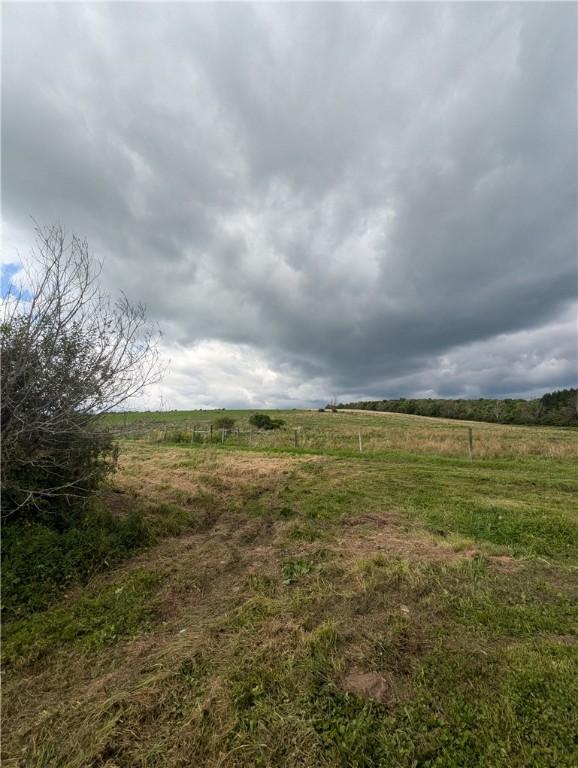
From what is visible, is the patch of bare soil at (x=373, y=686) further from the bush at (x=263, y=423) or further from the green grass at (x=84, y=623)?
the bush at (x=263, y=423)

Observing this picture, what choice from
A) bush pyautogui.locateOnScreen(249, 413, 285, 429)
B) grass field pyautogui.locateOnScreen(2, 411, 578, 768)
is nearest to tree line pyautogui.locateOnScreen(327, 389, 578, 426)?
bush pyautogui.locateOnScreen(249, 413, 285, 429)

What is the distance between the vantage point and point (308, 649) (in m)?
3.30

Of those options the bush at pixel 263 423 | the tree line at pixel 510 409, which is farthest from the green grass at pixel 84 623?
the tree line at pixel 510 409

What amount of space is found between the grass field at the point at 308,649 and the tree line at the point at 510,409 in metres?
75.7

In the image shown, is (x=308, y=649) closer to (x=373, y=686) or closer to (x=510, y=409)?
(x=373, y=686)

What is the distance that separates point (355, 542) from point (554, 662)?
3446 millimetres

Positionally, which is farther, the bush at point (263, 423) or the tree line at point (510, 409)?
the tree line at point (510, 409)

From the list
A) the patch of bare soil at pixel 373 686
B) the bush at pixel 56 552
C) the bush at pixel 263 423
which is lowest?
the patch of bare soil at pixel 373 686

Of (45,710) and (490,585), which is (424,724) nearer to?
(490,585)

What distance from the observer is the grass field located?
246 cm

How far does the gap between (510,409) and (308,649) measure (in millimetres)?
86551

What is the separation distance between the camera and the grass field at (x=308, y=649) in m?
2.46

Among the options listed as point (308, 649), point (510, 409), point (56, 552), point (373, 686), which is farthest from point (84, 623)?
point (510, 409)

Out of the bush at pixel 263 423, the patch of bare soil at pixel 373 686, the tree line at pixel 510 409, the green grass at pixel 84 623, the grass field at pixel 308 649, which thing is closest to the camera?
the grass field at pixel 308 649
